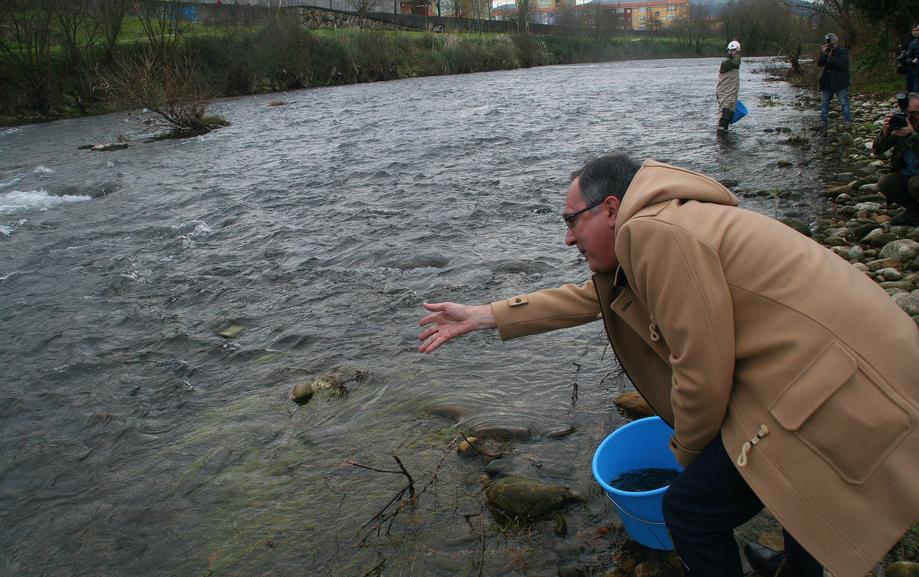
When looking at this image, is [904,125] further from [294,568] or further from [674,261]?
[294,568]


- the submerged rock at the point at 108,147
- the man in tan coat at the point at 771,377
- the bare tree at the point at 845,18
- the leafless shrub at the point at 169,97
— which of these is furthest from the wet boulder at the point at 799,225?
the bare tree at the point at 845,18

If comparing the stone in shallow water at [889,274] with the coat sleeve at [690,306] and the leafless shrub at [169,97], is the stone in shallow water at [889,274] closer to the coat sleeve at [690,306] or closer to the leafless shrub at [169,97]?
the coat sleeve at [690,306]

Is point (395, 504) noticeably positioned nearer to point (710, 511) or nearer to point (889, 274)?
point (710, 511)

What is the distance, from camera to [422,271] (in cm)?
764

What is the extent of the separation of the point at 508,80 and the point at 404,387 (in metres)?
32.1

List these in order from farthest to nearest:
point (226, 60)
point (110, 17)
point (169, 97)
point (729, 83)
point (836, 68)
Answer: point (226, 60) → point (110, 17) → point (169, 97) → point (729, 83) → point (836, 68)

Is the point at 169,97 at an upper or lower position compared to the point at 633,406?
upper

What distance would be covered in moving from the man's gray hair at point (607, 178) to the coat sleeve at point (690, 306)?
0.96 feet

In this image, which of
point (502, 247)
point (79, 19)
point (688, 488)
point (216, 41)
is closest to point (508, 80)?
point (216, 41)

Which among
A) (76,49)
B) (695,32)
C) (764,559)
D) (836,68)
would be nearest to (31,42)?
(76,49)

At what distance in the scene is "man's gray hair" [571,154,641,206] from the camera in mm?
2312

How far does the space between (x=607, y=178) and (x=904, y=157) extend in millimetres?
6182

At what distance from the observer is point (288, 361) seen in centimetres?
570

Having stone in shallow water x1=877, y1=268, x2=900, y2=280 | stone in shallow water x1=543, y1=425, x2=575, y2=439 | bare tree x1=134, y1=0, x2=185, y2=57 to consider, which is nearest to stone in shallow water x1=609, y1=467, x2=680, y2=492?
stone in shallow water x1=543, y1=425, x2=575, y2=439
